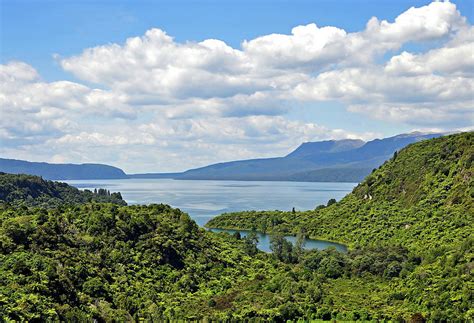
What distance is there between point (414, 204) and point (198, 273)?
302ft

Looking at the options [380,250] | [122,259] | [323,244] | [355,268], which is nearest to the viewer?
[122,259]

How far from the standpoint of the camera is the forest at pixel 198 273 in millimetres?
72562

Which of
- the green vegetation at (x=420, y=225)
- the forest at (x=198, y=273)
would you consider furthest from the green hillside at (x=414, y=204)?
the forest at (x=198, y=273)

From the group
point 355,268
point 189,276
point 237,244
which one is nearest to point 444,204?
point 355,268

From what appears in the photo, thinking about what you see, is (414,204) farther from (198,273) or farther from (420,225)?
(198,273)

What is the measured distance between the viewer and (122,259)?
90.2 metres

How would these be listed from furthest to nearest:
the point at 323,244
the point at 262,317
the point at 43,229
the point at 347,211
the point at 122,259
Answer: the point at 347,211
the point at 323,244
the point at 122,259
the point at 43,229
the point at 262,317

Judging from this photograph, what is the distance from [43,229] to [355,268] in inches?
2666

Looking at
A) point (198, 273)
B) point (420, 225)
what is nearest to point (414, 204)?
point (420, 225)

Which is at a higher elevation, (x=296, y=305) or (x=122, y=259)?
(x=122, y=259)

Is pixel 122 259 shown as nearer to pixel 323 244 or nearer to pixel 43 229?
pixel 43 229

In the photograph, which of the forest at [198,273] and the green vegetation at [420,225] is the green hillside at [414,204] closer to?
the green vegetation at [420,225]

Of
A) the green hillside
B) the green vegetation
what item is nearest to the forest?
the green vegetation

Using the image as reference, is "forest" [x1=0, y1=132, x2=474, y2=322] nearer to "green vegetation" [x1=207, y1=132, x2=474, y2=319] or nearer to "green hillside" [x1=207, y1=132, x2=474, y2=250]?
"green vegetation" [x1=207, y1=132, x2=474, y2=319]
